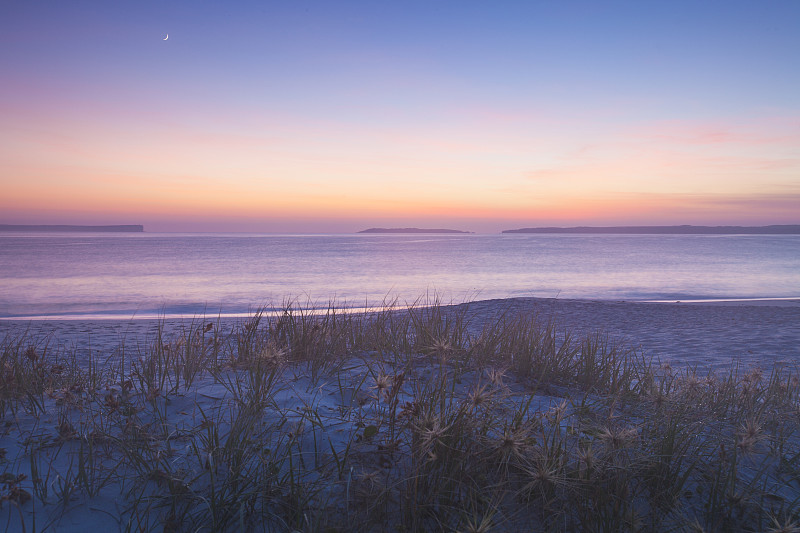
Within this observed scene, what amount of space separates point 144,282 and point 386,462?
27.6m

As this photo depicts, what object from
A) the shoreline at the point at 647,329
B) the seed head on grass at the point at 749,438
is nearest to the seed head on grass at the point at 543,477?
the seed head on grass at the point at 749,438

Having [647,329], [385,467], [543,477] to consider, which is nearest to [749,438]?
[543,477]

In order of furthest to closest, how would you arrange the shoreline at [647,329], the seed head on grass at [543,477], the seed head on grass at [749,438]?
the shoreline at [647,329] < the seed head on grass at [749,438] < the seed head on grass at [543,477]

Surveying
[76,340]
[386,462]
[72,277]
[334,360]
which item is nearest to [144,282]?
[72,277]

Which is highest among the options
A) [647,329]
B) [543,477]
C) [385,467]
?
[543,477]

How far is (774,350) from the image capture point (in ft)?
30.5

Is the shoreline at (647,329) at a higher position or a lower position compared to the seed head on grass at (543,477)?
lower

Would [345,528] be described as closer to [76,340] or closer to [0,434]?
[0,434]

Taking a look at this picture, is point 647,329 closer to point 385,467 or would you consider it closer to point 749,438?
point 749,438

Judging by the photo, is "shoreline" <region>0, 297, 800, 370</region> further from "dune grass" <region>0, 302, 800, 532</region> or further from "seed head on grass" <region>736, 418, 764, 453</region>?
"seed head on grass" <region>736, 418, 764, 453</region>

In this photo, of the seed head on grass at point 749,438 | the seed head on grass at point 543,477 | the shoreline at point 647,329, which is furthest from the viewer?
the shoreline at point 647,329

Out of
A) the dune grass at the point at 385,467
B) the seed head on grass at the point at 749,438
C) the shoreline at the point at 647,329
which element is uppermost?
the seed head on grass at the point at 749,438

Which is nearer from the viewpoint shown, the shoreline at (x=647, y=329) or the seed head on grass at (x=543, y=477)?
the seed head on grass at (x=543, y=477)

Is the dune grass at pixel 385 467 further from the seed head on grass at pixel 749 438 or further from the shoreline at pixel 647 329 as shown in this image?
the shoreline at pixel 647 329
